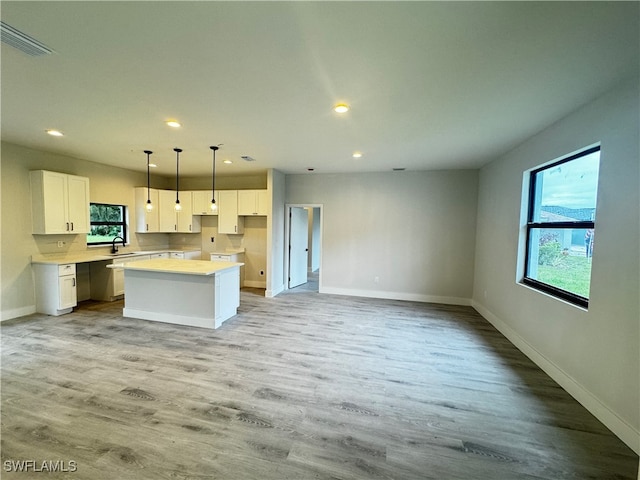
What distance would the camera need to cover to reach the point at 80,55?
1.92 m

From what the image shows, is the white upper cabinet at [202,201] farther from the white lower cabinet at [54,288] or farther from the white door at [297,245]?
the white lower cabinet at [54,288]

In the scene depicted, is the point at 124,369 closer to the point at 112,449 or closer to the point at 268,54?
the point at 112,449

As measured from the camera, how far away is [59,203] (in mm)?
4629

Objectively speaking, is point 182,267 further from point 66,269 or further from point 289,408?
point 289,408

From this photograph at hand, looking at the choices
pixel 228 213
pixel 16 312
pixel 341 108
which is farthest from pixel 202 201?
pixel 341 108

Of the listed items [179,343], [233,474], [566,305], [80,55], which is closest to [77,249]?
[179,343]

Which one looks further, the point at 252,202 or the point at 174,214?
the point at 174,214

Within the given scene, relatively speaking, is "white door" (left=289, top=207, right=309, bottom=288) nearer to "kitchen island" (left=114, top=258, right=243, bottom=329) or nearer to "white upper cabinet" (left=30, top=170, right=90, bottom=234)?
"kitchen island" (left=114, top=258, right=243, bottom=329)

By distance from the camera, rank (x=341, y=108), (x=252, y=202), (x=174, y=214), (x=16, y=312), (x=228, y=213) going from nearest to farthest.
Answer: (x=341, y=108), (x=16, y=312), (x=252, y=202), (x=228, y=213), (x=174, y=214)

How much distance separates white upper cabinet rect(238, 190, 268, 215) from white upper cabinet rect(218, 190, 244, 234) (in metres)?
0.13

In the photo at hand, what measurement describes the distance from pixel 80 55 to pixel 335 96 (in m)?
1.96

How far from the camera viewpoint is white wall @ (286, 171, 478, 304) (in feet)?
18.3

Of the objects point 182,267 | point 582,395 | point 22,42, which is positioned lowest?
point 582,395

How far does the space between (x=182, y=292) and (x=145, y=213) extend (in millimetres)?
3202
